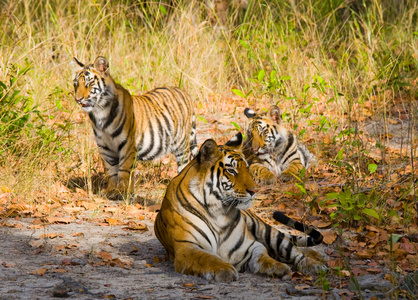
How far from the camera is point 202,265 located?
3855 millimetres

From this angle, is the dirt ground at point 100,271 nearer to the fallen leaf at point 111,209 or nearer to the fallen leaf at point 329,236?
the fallen leaf at point 111,209

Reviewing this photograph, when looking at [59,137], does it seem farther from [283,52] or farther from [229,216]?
[283,52]

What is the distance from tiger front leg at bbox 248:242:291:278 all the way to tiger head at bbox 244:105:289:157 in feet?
9.51

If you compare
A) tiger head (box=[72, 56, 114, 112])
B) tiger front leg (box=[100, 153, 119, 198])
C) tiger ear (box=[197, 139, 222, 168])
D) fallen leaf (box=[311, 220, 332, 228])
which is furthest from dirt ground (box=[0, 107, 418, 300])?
tiger head (box=[72, 56, 114, 112])

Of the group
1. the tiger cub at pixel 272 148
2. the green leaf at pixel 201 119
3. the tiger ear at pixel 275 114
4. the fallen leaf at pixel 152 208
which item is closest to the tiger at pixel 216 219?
the fallen leaf at pixel 152 208

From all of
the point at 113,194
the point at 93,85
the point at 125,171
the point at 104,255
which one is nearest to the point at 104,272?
the point at 104,255

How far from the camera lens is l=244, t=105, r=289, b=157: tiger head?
279 inches

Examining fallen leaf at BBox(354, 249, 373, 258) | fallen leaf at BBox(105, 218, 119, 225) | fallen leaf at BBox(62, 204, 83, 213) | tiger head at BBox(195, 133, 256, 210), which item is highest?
tiger head at BBox(195, 133, 256, 210)

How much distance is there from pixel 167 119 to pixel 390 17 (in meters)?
5.90

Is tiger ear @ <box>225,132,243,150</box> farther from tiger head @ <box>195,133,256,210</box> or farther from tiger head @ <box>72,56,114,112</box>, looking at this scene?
tiger head @ <box>72,56,114,112</box>

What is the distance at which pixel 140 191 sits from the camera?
6551 mm

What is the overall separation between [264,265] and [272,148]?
334 centimetres

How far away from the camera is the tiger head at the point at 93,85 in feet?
20.5

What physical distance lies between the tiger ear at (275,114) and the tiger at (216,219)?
2929mm
